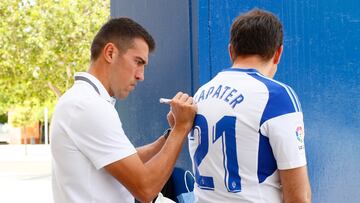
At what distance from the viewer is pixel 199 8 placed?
323 centimetres

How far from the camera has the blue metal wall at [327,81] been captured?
344 centimetres

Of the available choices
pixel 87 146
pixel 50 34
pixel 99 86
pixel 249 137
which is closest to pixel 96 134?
pixel 87 146

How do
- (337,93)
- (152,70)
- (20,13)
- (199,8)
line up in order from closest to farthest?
1. (199,8)
2. (337,93)
3. (152,70)
4. (20,13)

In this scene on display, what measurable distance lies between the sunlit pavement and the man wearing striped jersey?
34.0 ft

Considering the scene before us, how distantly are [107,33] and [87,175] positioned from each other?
61 centimetres

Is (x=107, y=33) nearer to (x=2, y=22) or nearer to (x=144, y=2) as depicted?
(x=144, y=2)

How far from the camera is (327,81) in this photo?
11.5 ft

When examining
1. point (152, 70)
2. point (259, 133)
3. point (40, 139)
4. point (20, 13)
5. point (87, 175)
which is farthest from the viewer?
point (40, 139)

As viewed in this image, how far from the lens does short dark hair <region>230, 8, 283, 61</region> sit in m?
2.10

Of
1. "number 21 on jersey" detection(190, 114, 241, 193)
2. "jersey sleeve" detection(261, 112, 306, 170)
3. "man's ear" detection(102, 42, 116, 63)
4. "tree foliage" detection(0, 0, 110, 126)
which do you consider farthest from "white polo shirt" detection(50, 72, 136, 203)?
"tree foliage" detection(0, 0, 110, 126)

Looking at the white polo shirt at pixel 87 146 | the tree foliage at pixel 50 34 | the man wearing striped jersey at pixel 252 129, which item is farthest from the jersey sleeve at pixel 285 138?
the tree foliage at pixel 50 34

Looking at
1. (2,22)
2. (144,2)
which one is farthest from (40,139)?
(144,2)

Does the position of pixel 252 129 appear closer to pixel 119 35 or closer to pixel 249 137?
pixel 249 137

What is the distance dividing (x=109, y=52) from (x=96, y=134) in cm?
39
